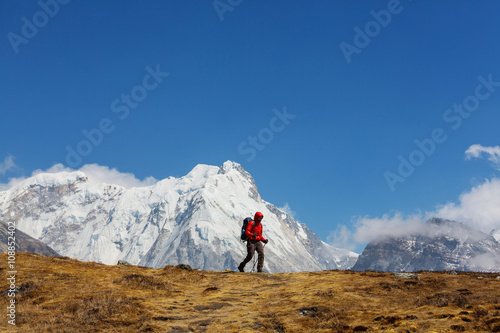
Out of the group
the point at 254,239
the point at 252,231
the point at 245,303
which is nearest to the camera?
the point at 245,303

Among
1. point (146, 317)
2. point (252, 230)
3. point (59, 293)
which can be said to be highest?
point (252, 230)

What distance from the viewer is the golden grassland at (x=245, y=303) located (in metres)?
13.0

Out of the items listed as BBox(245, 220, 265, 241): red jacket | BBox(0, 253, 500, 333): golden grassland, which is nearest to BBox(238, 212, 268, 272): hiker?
BBox(245, 220, 265, 241): red jacket

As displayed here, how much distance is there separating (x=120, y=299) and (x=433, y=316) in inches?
448

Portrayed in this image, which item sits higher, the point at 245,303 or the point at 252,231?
the point at 252,231

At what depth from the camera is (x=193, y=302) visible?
17.7 metres

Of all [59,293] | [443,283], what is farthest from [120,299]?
[443,283]

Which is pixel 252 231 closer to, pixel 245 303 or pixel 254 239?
pixel 254 239

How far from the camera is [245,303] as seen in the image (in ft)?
57.1

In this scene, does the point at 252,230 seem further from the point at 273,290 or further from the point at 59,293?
the point at 59,293

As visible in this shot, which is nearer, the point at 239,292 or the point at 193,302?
the point at 193,302

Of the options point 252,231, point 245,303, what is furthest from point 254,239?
point 245,303

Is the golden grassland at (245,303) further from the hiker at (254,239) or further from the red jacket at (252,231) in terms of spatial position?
the red jacket at (252,231)

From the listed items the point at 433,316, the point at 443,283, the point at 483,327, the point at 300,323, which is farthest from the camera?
the point at 443,283
